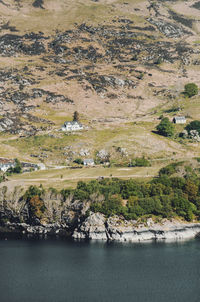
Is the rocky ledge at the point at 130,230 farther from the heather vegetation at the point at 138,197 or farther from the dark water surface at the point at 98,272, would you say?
the dark water surface at the point at 98,272

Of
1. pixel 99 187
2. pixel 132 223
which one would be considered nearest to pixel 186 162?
pixel 99 187

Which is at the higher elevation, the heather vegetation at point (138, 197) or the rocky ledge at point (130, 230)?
the heather vegetation at point (138, 197)

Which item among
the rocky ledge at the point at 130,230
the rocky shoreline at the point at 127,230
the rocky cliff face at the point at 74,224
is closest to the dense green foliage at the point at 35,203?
the rocky cliff face at the point at 74,224

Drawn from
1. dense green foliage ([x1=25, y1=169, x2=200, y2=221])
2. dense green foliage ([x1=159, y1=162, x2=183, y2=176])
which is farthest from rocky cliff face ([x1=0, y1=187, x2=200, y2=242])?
dense green foliage ([x1=159, y1=162, x2=183, y2=176])

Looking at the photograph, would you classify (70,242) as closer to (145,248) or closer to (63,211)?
(63,211)

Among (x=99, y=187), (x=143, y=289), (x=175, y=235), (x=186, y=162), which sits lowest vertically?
(x=143, y=289)

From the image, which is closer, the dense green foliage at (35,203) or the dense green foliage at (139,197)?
the dense green foliage at (139,197)
